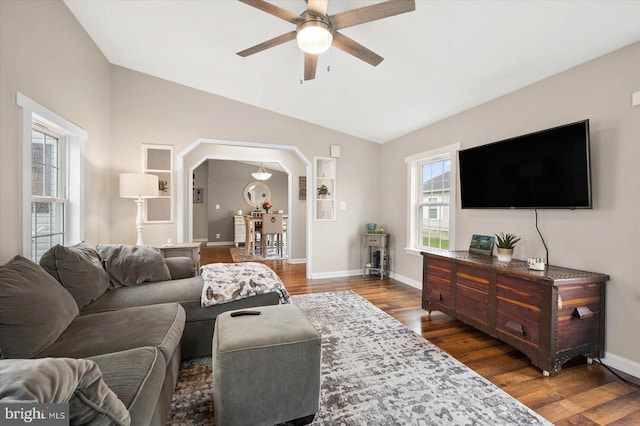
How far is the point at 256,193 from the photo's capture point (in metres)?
9.64

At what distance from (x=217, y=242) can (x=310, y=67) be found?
A: 8.09m

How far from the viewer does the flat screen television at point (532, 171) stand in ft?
7.34

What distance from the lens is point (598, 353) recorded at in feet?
7.26

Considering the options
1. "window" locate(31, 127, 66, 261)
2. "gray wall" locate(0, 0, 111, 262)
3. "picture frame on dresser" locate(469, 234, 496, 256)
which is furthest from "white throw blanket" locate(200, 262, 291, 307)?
"picture frame on dresser" locate(469, 234, 496, 256)

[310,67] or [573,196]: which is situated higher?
[310,67]

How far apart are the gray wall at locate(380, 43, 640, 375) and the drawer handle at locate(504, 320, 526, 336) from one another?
64 centimetres

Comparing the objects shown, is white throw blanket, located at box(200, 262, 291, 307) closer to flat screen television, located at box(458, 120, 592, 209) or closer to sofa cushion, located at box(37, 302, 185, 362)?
sofa cushion, located at box(37, 302, 185, 362)

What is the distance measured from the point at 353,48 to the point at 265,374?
7.33ft

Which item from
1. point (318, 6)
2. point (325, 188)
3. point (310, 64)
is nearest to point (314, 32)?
point (318, 6)

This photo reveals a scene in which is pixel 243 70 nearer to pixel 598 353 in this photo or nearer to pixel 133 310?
pixel 133 310

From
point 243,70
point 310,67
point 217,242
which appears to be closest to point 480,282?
point 310,67

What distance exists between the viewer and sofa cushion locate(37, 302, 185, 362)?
142 cm

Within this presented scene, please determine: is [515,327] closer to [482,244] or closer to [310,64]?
[482,244]

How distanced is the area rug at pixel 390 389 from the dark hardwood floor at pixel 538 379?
0.13m
